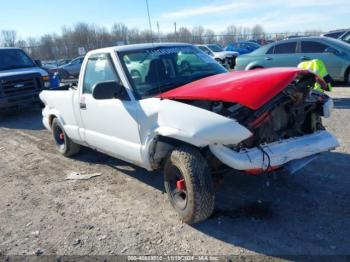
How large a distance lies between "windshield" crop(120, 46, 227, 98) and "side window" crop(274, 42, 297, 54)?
22.9 feet

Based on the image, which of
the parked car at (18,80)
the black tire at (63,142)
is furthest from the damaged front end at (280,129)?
the parked car at (18,80)

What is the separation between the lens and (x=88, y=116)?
5.01 meters

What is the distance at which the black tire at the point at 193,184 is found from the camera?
3.36 m

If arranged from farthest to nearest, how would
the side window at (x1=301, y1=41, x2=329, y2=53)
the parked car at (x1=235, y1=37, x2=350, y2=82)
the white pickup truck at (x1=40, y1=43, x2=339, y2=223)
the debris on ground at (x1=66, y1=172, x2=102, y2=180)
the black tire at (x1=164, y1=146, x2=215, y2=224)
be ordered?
the side window at (x1=301, y1=41, x2=329, y2=53)
the parked car at (x1=235, y1=37, x2=350, y2=82)
the debris on ground at (x1=66, y1=172, x2=102, y2=180)
the black tire at (x1=164, y1=146, x2=215, y2=224)
the white pickup truck at (x1=40, y1=43, x2=339, y2=223)

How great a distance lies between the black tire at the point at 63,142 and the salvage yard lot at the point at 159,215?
530 mm

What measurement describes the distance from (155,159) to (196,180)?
2.53ft

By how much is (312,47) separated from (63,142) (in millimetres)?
8069

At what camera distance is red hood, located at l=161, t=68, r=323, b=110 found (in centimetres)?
316

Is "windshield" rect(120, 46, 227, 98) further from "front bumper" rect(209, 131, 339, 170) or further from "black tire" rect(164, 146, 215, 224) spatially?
"front bumper" rect(209, 131, 339, 170)

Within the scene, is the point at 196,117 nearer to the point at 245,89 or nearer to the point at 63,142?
the point at 245,89

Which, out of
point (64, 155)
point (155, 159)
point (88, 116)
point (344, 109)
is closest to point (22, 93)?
point (64, 155)

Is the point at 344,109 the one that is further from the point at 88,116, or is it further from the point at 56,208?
the point at 56,208

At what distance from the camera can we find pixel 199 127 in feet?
10.6

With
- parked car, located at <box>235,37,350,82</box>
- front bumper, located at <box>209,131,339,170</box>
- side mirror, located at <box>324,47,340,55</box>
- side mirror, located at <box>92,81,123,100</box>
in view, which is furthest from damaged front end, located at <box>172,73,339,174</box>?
side mirror, located at <box>324,47,340,55</box>
